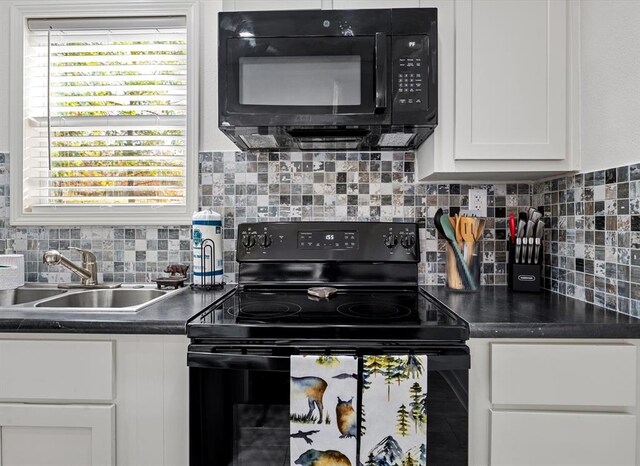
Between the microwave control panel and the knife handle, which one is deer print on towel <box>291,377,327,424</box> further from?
the knife handle

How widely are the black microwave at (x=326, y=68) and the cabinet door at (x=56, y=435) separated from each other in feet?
3.38

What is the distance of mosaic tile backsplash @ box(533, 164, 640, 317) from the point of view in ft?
4.02

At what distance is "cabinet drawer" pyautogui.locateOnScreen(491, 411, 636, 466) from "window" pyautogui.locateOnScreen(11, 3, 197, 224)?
1.50m

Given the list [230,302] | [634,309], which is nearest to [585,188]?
[634,309]

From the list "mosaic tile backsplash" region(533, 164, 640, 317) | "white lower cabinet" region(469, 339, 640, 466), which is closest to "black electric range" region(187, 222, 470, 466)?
"white lower cabinet" region(469, 339, 640, 466)

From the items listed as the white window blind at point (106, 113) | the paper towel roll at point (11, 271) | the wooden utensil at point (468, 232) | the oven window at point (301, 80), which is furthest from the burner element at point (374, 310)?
the paper towel roll at point (11, 271)

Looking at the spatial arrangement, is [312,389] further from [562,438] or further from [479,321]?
[562,438]

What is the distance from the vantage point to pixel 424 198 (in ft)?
6.00

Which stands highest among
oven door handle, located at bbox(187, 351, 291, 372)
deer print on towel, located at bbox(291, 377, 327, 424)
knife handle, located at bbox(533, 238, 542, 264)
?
knife handle, located at bbox(533, 238, 542, 264)

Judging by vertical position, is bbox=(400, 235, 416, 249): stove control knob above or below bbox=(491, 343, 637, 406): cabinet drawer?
above

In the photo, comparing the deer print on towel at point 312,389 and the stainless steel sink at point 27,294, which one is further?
the stainless steel sink at point 27,294

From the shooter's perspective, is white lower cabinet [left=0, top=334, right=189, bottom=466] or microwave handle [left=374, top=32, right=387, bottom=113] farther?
microwave handle [left=374, top=32, right=387, bottom=113]

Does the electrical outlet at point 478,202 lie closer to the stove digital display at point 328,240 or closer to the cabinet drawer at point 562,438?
the stove digital display at point 328,240

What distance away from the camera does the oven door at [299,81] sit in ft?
4.67
